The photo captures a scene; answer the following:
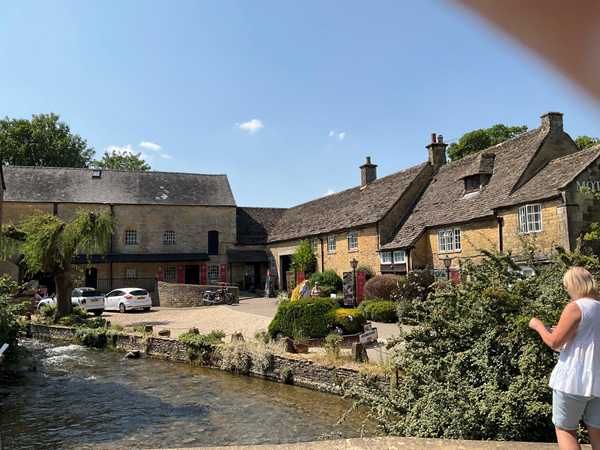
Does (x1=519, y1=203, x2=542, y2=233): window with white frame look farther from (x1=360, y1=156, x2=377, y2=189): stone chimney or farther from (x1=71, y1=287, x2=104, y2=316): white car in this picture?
(x1=71, y1=287, x2=104, y2=316): white car

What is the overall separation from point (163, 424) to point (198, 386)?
103 inches

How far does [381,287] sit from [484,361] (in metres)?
14.1

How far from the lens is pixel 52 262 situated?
18.7 meters

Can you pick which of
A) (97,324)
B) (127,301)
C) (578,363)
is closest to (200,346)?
(97,324)

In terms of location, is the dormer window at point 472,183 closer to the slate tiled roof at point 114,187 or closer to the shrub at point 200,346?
the shrub at point 200,346

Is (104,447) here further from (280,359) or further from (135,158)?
(135,158)

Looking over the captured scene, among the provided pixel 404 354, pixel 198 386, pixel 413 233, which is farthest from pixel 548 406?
pixel 413 233

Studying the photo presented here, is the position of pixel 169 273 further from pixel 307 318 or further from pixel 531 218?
pixel 531 218

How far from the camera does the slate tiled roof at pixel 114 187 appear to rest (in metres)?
31.9

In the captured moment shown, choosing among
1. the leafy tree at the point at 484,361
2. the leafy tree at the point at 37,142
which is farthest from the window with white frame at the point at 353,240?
the leafy tree at the point at 37,142

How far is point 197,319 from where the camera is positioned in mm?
20734

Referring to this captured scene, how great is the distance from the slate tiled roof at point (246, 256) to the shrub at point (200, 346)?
19.9m

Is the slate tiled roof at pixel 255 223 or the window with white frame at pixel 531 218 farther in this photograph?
the slate tiled roof at pixel 255 223

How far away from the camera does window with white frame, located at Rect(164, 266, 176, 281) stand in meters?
33.6
